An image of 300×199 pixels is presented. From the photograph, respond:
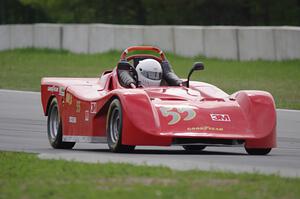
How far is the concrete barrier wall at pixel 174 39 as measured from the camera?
31.8 m

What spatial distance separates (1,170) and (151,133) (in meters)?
2.48

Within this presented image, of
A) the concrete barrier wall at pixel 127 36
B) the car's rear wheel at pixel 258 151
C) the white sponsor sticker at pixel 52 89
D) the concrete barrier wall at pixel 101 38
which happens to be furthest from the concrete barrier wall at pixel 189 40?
the car's rear wheel at pixel 258 151

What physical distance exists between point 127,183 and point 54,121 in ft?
19.7

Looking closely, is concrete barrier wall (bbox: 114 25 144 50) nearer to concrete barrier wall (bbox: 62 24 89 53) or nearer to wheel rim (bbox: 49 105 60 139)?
concrete barrier wall (bbox: 62 24 89 53)

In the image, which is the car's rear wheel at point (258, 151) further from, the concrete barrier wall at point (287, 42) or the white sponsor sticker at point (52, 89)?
the concrete barrier wall at point (287, 42)

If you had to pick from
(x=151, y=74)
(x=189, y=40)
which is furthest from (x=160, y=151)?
(x=189, y=40)

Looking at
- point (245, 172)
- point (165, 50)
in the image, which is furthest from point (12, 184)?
point (165, 50)

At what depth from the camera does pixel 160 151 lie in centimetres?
1401

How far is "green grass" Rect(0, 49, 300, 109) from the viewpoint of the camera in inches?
1035

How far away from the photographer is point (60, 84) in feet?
49.9

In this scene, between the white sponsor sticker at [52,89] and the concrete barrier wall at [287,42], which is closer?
the white sponsor sticker at [52,89]

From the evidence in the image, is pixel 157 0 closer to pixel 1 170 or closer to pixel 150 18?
pixel 150 18

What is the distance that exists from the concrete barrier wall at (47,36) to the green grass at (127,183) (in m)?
Answer: 29.9

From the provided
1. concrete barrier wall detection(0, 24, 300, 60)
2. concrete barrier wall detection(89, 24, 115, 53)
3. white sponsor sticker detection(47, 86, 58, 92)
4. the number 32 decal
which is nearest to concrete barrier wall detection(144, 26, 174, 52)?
concrete barrier wall detection(0, 24, 300, 60)
